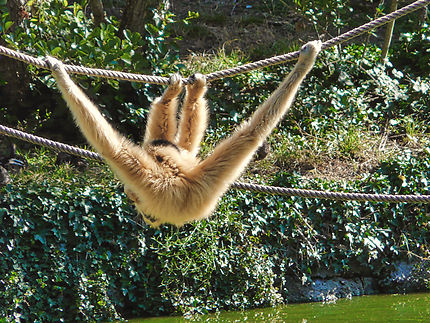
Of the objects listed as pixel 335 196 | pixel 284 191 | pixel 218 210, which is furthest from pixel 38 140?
pixel 218 210

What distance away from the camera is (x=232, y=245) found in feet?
26.4

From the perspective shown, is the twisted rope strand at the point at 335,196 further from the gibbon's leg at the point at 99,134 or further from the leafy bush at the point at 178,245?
the leafy bush at the point at 178,245

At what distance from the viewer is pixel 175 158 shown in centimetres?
409

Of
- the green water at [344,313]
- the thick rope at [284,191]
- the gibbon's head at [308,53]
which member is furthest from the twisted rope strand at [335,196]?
the green water at [344,313]

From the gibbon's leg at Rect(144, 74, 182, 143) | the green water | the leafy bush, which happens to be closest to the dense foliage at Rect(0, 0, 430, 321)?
the leafy bush

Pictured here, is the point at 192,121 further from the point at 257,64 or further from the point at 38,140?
the point at 38,140

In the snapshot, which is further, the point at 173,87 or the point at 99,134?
the point at 173,87

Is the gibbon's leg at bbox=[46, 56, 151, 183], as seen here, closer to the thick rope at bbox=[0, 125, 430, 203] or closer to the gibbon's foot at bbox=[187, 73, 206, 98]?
the thick rope at bbox=[0, 125, 430, 203]

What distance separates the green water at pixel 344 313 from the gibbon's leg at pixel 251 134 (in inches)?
147

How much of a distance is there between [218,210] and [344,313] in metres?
2.23

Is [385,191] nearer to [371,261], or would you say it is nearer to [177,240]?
[371,261]

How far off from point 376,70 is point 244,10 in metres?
3.99

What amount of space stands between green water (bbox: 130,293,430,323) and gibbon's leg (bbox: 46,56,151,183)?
393cm

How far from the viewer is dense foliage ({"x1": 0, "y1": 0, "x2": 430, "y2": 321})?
7.16 m
